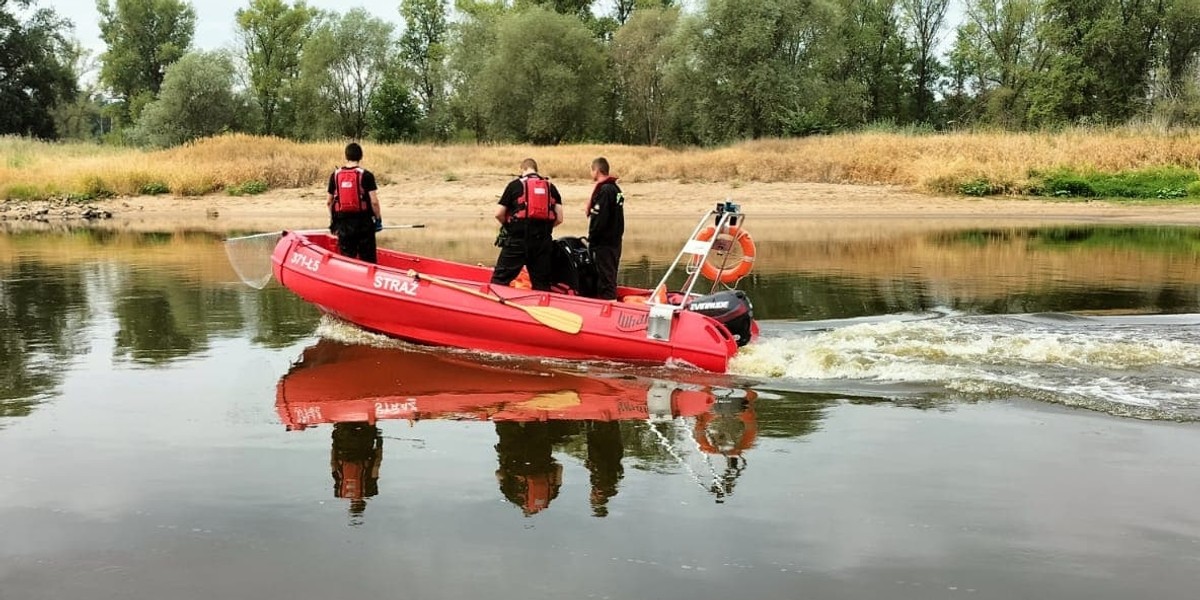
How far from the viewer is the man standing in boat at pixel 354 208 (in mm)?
8703

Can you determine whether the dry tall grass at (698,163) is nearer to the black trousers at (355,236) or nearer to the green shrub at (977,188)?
the green shrub at (977,188)

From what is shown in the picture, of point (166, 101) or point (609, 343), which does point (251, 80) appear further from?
point (609, 343)

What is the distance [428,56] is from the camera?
181 feet

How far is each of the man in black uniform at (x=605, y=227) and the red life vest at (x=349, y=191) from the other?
6.82 feet

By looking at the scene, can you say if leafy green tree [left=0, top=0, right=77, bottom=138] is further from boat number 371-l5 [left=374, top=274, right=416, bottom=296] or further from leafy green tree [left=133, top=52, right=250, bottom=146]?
boat number 371-l5 [left=374, top=274, right=416, bottom=296]

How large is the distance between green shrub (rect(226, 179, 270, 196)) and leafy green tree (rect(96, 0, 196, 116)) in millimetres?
31654

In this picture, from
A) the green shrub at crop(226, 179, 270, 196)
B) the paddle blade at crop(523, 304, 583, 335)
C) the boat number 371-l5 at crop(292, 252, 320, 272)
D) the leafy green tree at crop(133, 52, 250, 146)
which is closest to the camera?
the paddle blade at crop(523, 304, 583, 335)

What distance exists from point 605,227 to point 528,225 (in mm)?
623

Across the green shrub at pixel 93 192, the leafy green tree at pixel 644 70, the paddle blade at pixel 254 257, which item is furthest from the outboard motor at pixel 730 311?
the leafy green tree at pixel 644 70

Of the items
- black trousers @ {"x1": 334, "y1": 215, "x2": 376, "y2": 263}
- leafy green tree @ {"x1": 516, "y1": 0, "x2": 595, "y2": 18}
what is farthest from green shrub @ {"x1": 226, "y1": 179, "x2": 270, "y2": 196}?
leafy green tree @ {"x1": 516, "y1": 0, "x2": 595, "y2": 18}

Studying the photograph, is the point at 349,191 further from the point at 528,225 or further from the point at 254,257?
the point at 528,225

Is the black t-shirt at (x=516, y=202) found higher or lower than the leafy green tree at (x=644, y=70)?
lower

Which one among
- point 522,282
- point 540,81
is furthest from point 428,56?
point 522,282

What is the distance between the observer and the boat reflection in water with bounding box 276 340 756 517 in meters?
4.93
